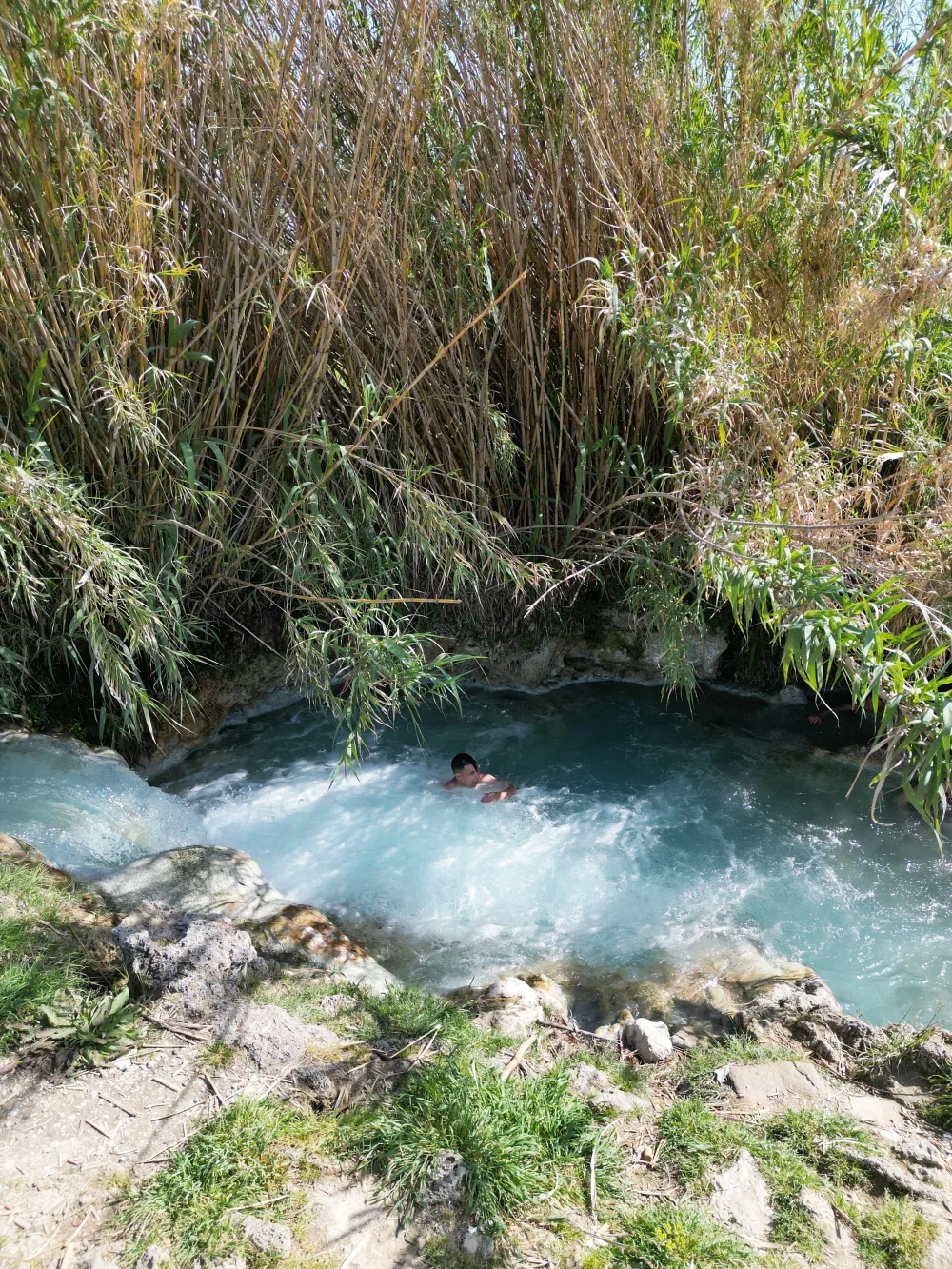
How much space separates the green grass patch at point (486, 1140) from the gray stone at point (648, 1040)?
0.39 m

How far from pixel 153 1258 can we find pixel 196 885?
1.53 m

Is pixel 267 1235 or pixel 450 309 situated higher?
pixel 450 309

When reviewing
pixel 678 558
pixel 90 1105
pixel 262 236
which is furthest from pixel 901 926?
pixel 262 236

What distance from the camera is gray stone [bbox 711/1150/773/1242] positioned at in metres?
1.69

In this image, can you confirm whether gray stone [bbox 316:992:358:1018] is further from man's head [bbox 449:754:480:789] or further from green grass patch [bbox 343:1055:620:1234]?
man's head [bbox 449:754:480:789]

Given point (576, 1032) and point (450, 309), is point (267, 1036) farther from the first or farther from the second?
point (450, 309)

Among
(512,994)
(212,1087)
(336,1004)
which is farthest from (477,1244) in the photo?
(512,994)

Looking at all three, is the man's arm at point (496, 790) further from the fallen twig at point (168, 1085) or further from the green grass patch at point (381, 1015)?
the fallen twig at point (168, 1085)

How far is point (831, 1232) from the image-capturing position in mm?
1694

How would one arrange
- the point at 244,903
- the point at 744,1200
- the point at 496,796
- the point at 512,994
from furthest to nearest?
the point at 496,796, the point at 244,903, the point at 512,994, the point at 744,1200

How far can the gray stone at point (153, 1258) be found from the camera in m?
1.47

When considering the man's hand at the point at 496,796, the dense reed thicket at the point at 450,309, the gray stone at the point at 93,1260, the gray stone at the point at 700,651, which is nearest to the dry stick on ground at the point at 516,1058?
the gray stone at the point at 93,1260

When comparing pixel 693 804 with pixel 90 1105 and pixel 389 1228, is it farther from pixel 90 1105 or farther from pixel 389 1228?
pixel 90 1105

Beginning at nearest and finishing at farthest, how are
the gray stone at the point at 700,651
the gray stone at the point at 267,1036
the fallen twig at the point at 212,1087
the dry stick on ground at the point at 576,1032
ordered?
the fallen twig at the point at 212,1087, the gray stone at the point at 267,1036, the dry stick on ground at the point at 576,1032, the gray stone at the point at 700,651
